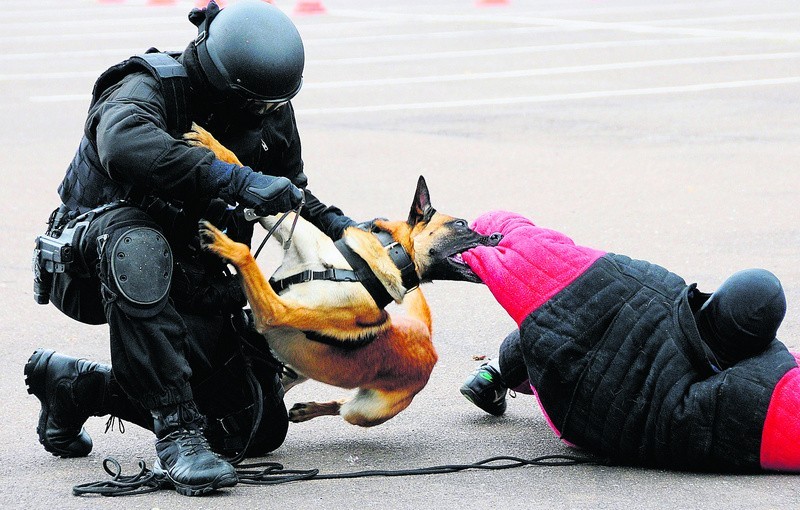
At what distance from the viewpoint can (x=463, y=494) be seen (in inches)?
139

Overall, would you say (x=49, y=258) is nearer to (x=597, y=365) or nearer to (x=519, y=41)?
(x=597, y=365)

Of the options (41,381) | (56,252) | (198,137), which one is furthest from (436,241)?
(41,381)

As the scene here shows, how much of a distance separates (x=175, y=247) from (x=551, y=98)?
7.48 m

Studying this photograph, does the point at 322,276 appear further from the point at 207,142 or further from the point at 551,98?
the point at 551,98

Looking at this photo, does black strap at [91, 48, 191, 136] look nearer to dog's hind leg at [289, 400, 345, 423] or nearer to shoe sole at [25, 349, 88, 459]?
shoe sole at [25, 349, 88, 459]

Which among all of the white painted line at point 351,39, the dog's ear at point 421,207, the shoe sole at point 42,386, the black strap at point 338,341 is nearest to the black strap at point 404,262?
the dog's ear at point 421,207

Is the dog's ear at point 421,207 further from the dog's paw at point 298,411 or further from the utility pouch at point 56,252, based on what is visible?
the utility pouch at point 56,252

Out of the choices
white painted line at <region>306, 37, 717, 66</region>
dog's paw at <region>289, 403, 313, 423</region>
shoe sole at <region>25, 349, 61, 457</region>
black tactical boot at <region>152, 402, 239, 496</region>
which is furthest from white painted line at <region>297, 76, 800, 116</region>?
black tactical boot at <region>152, 402, 239, 496</region>

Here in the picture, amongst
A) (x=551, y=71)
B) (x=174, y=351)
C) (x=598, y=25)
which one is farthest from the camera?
(x=598, y=25)

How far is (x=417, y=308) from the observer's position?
4.43 m

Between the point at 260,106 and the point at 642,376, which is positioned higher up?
the point at 260,106

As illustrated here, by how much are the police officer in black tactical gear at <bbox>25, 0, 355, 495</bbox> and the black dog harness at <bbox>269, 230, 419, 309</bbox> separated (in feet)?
0.73

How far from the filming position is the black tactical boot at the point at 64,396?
385cm

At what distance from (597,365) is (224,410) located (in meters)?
1.33
